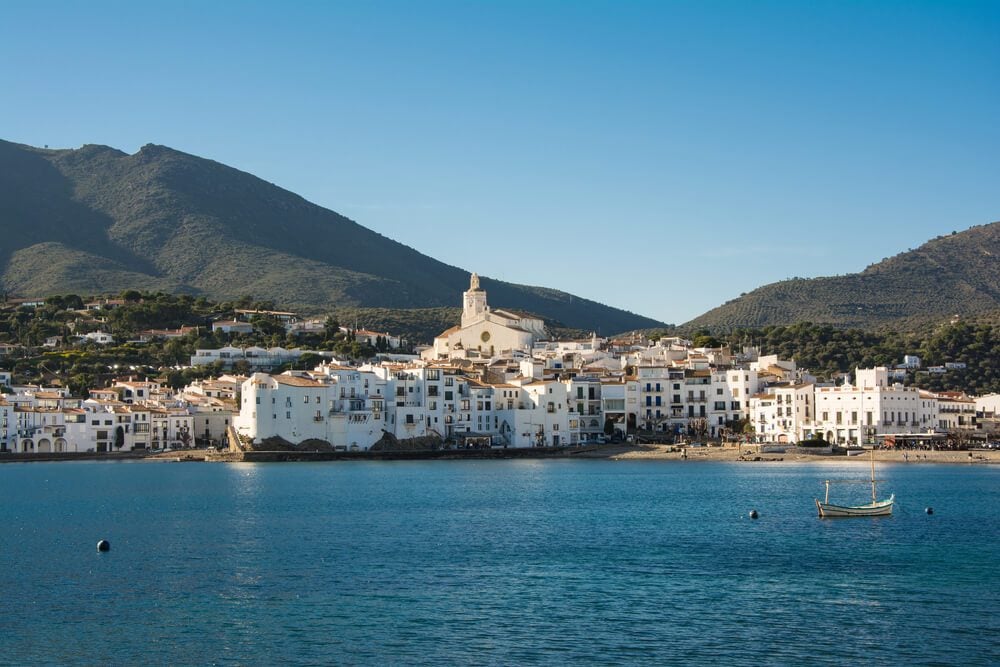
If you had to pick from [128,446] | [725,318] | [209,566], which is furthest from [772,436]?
[725,318]

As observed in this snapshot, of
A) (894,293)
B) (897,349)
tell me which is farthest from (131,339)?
(894,293)

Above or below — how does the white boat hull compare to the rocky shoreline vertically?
below

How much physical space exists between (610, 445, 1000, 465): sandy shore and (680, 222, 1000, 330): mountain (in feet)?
197

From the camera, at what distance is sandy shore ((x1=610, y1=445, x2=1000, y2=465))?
74000 millimetres

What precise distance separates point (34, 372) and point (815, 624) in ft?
276

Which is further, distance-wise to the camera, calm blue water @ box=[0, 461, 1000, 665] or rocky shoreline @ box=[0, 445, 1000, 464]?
rocky shoreline @ box=[0, 445, 1000, 464]

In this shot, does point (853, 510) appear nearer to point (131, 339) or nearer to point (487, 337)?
point (487, 337)

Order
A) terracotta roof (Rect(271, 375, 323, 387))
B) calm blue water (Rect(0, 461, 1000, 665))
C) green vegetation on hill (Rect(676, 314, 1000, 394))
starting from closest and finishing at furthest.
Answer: calm blue water (Rect(0, 461, 1000, 665)) → terracotta roof (Rect(271, 375, 323, 387)) → green vegetation on hill (Rect(676, 314, 1000, 394))

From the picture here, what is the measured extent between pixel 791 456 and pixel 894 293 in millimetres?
76740

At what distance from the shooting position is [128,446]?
82.6 m

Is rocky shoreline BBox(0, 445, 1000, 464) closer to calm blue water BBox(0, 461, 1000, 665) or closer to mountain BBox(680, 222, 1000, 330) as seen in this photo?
calm blue water BBox(0, 461, 1000, 665)

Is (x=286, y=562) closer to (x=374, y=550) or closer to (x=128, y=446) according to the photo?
(x=374, y=550)

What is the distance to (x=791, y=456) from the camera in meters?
75.8

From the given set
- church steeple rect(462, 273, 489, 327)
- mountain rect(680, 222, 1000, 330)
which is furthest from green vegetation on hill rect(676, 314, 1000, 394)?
mountain rect(680, 222, 1000, 330)
